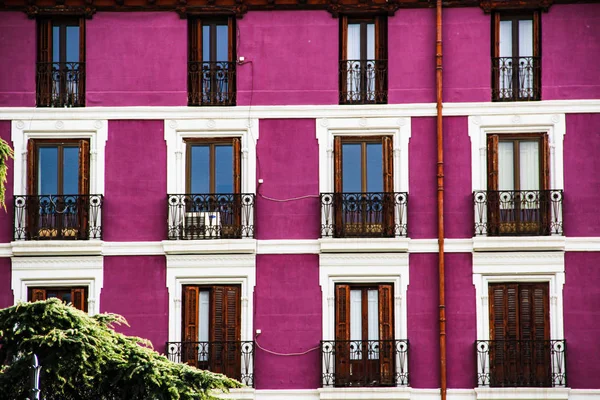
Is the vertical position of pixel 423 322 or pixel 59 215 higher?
pixel 59 215

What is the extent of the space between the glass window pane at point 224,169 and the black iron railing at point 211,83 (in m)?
1.12

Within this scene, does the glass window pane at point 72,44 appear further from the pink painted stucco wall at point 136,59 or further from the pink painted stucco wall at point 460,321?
the pink painted stucco wall at point 460,321

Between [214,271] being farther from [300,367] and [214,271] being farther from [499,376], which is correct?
[499,376]

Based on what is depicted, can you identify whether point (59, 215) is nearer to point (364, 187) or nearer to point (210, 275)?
point (210, 275)

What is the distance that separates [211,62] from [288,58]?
1860 millimetres

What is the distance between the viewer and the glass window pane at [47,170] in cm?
3322

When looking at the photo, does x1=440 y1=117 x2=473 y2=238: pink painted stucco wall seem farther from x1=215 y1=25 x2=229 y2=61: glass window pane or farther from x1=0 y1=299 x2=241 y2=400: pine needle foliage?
x1=0 y1=299 x2=241 y2=400: pine needle foliage

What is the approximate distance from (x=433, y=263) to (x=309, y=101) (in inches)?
192

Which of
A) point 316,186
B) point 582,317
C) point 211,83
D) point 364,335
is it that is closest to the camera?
point 582,317

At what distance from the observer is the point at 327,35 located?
33.6m

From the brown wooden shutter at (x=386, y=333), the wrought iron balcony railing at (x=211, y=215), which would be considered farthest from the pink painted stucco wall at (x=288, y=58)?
the brown wooden shutter at (x=386, y=333)

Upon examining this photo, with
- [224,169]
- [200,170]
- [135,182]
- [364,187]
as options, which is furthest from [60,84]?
[364,187]

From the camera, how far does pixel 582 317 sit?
1268 inches

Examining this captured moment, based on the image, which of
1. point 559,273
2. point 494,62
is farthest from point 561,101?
point 559,273
